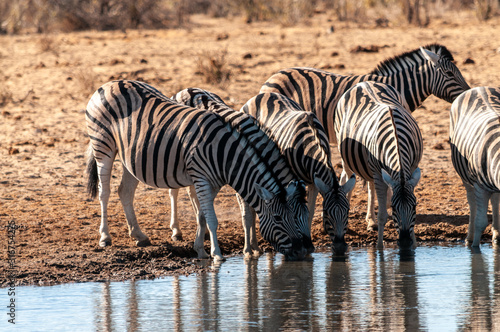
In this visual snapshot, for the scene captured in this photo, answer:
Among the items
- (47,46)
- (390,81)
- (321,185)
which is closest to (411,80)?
Answer: (390,81)

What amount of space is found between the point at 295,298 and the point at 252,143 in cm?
177

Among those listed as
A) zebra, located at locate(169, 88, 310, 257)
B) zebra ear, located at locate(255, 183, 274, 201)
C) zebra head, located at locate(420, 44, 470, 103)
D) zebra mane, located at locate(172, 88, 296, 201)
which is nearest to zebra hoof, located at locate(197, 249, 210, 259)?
zebra, located at locate(169, 88, 310, 257)

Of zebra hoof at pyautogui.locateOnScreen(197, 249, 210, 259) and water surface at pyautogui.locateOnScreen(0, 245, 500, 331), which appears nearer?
water surface at pyautogui.locateOnScreen(0, 245, 500, 331)

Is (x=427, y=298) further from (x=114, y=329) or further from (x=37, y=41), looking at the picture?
(x=37, y=41)

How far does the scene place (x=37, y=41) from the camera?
19.8 metres

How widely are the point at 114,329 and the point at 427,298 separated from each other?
2608 millimetres

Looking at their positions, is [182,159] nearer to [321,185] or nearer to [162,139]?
[162,139]

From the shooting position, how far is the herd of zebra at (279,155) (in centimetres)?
727

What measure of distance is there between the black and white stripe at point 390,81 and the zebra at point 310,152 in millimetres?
1463

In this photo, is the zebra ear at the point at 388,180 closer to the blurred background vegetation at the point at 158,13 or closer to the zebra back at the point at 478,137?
the zebra back at the point at 478,137

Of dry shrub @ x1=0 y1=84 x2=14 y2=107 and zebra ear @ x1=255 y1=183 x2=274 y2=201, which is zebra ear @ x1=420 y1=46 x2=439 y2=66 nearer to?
zebra ear @ x1=255 y1=183 x2=274 y2=201

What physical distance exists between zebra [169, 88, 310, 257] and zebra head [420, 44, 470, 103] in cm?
328

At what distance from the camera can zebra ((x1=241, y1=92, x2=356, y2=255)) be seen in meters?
7.31

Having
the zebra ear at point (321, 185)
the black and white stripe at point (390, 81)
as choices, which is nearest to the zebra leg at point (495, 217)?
the zebra ear at point (321, 185)
